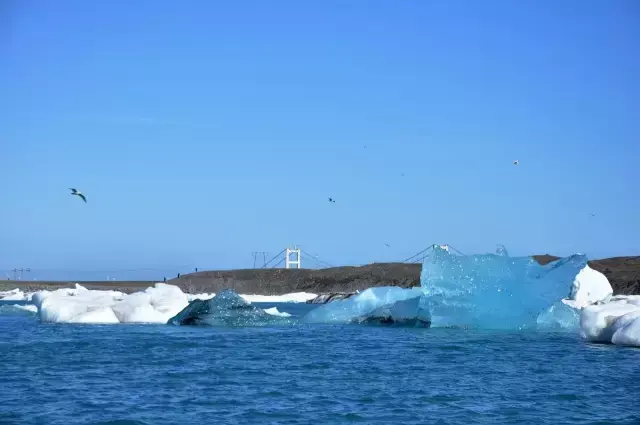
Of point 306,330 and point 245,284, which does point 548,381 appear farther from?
point 245,284

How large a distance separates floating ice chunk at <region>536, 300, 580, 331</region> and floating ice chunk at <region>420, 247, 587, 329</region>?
444mm

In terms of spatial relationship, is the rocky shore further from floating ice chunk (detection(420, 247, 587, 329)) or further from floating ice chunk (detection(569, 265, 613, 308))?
floating ice chunk (detection(420, 247, 587, 329))

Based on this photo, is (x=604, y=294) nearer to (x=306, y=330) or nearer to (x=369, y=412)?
(x=306, y=330)

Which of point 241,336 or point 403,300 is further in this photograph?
point 403,300

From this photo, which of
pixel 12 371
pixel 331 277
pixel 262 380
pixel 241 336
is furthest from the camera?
pixel 331 277

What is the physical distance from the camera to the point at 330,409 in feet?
38.9

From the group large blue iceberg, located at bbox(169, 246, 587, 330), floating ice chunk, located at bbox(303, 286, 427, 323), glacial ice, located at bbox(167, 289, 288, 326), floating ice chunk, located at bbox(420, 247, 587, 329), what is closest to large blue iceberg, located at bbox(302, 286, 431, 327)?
floating ice chunk, located at bbox(303, 286, 427, 323)

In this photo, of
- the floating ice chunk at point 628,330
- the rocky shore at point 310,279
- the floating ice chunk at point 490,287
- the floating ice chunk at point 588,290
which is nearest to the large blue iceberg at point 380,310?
the floating ice chunk at point 490,287

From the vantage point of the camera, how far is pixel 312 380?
14.7 meters

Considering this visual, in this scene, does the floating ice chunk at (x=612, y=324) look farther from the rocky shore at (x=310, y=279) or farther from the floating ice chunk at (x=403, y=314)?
the rocky shore at (x=310, y=279)

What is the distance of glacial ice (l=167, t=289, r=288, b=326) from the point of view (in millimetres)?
27438

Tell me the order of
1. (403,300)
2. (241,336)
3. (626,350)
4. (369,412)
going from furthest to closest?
1. (403,300)
2. (241,336)
3. (626,350)
4. (369,412)

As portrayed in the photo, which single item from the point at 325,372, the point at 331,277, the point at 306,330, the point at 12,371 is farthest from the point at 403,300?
the point at 331,277

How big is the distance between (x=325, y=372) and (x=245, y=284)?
80.1 m
